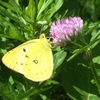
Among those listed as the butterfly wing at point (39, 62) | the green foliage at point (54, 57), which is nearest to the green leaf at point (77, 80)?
the green foliage at point (54, 57)

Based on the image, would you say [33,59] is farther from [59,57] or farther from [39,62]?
[59,57]

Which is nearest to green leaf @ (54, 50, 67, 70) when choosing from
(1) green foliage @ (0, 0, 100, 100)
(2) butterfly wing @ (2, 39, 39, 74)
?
(1) green foliage @ (0, 0, 100, 100)

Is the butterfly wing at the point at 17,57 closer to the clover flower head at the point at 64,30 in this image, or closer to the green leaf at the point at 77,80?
the clover flower head at the point at 64,30

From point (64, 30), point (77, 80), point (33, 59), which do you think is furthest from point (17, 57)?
point (77, 80)

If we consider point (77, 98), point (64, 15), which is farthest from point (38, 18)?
point (77, 98)

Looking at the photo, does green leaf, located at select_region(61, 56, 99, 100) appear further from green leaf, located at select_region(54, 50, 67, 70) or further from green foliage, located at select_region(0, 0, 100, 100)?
green leaf, located at select_region(54, 50, 67, 70)

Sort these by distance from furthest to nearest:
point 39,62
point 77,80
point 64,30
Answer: point 77,80 < point 39,62 < point 64,30

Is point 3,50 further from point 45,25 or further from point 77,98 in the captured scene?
point 77,98
